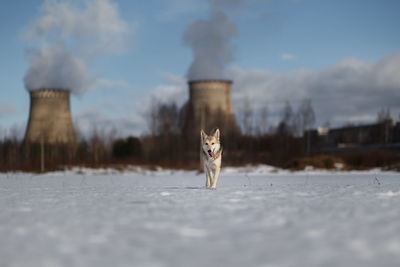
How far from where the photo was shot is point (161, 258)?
2342 millimetres

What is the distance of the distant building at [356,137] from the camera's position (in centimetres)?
3519

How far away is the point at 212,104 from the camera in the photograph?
104 feet

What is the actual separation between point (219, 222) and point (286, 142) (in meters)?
30.9

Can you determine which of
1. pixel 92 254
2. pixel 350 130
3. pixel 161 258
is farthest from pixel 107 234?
pixel 350 130

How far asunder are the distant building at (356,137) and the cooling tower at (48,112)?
20.4 m

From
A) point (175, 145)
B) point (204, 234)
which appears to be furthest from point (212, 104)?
point (204, 234)

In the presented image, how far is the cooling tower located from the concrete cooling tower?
32.0ft

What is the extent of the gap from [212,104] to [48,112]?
12374 mm

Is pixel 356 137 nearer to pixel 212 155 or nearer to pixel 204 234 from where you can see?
pixel 212 155

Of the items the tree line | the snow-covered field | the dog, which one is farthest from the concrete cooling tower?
the snow-covered field

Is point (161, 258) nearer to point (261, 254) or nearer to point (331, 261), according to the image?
point (261, 254)

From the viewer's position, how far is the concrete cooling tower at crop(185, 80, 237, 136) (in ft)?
103

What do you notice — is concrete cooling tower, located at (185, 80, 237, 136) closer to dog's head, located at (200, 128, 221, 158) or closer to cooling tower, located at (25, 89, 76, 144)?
cooling tower, located at (25, 89, 76, 144)

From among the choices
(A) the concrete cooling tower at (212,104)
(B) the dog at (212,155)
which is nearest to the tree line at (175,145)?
(A) the concrete cooling tower at (212,104)
